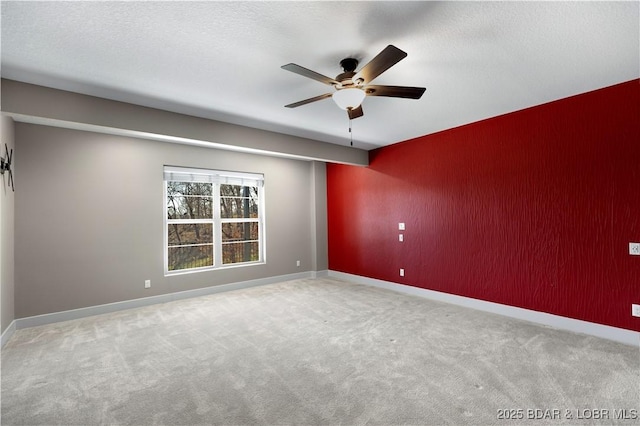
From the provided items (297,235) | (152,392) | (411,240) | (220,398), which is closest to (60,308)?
(152,392)

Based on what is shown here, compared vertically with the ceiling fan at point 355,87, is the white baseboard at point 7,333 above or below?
below

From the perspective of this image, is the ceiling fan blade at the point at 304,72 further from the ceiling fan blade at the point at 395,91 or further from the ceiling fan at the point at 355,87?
the ceiling fan blade at the point at 395,91

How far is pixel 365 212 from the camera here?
586 cm

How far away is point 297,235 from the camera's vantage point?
6293mm

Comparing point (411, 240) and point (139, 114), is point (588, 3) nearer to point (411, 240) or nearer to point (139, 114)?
point (411, 240)

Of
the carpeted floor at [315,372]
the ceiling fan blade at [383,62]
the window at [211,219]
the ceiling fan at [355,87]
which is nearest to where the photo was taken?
the ceiling fan blade at [383,62]

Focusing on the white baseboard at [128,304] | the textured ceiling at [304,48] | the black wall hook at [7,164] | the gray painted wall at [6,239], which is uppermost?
the textured ceiling at [304,48]

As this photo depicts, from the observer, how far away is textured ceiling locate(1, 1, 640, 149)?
6.28 ft

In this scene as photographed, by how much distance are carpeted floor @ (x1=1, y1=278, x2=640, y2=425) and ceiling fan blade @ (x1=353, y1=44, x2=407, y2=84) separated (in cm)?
228

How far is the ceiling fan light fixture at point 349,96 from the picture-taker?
8.04 ft

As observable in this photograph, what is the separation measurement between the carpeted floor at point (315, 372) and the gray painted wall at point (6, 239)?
14.2 inches

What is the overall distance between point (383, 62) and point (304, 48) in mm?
669

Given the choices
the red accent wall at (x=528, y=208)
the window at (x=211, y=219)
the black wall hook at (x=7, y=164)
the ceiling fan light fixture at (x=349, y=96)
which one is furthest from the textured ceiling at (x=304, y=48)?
the window at (x=211, y=219)

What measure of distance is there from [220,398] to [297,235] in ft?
13.9
